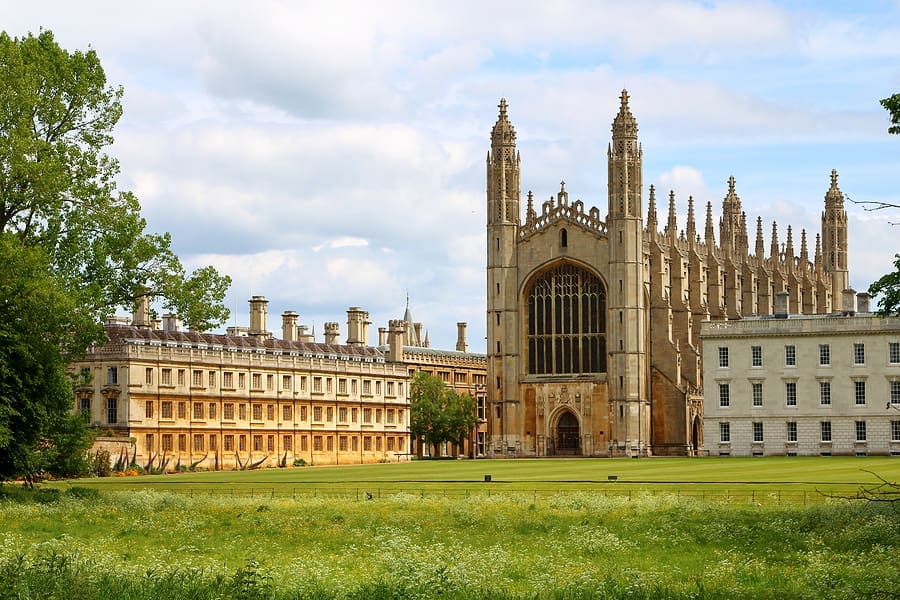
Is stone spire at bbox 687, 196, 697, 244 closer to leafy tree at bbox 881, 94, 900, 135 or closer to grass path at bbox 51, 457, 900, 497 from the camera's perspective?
grass path at bbox 51, 457, 900, 497

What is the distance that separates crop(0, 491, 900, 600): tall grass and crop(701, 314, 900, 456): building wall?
140 feet

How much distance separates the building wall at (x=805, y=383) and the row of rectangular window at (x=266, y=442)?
2478 centimetres

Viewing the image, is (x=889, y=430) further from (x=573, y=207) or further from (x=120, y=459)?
(x=120, y=459)

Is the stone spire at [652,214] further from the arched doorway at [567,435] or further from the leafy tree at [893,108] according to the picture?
the leafy tree at [893,108]

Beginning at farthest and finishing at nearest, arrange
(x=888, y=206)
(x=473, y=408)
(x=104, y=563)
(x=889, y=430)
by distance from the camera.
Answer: (x=473, y=408), (x=889, y=430), (x=104, y=563), (x=888, y=206)

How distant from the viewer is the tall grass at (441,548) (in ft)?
78.4

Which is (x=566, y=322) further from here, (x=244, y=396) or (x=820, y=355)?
(x=244, y=396)

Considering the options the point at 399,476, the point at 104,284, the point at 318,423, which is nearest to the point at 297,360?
the point at 318,423

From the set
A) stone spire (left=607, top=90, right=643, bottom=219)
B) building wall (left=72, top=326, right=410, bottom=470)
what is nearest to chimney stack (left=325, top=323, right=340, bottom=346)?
building wall (left=72, top=326, right=410, bottom=470)

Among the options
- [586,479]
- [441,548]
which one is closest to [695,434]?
[586,479]

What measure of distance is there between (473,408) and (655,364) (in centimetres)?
1828

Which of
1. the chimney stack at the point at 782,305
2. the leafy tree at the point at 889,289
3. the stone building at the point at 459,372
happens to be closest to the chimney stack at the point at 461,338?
the stone building at the point at 459,372

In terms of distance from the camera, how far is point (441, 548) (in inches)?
1195

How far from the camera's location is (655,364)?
4094 inches
